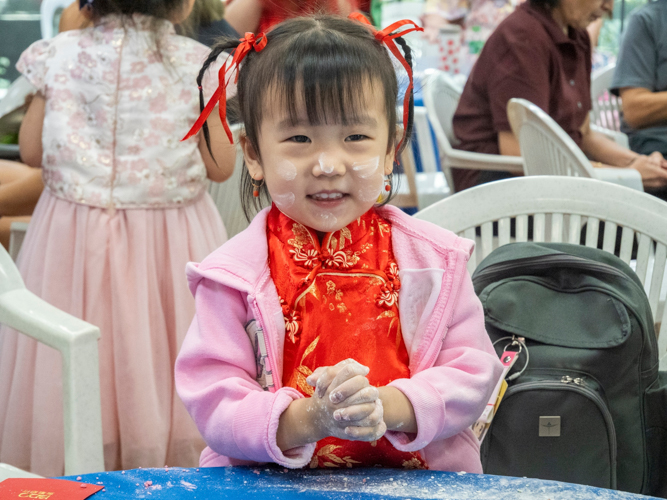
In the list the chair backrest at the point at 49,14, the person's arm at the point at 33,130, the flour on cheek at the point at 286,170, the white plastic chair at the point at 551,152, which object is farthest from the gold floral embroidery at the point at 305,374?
the chair backrest at the point at 49,14

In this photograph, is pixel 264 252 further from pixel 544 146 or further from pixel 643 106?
pixel 643 106

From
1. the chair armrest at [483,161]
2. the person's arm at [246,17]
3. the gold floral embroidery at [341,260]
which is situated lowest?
the gold floral embroidery at [341,260]

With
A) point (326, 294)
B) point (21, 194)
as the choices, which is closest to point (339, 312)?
point (326, 294)

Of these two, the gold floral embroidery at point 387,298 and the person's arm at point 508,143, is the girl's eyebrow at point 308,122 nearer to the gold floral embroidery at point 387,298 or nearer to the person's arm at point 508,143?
the gold floral embroidery at point 387,298

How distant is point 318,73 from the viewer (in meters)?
0.85

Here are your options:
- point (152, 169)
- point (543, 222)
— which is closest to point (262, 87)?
point (543, 222)

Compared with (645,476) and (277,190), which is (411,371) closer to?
(277,190)

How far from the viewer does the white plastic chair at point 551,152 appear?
180cm

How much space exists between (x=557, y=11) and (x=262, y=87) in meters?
1.93

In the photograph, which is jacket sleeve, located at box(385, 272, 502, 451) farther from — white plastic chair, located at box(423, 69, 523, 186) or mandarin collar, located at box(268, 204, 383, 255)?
white plastic chair, located at box(423, 69, 523, 186)

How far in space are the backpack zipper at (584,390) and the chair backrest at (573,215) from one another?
28 centimetres

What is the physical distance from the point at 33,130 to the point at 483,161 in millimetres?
1539

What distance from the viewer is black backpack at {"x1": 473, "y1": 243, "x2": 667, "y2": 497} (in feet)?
3.47

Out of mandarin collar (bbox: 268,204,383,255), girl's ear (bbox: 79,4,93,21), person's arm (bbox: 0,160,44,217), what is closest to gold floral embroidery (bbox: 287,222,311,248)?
mandarin collar (bbox: 268,204,383,255)
